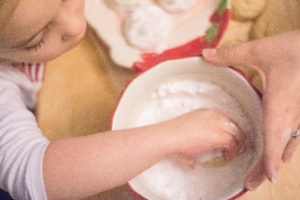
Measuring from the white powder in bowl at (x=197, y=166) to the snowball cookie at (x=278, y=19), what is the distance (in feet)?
0.46

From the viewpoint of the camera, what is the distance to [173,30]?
549mm

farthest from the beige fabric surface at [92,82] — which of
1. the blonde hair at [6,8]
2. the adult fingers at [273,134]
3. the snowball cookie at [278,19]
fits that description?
the blonde hair at [6,8]

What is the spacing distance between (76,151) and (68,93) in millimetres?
148

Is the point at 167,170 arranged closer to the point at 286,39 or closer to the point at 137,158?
the point at 137,158

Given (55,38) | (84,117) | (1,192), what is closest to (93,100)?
(84,117)

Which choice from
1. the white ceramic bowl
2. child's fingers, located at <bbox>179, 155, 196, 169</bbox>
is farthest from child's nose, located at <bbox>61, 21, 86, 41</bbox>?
child's fingers, located at <bbox>179, 155, 196, 169</bbox>

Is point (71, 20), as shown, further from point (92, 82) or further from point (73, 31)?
point (92, 82)

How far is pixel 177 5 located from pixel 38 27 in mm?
250

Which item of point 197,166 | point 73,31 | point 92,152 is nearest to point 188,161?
point 197,166

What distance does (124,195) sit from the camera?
1.63 feet

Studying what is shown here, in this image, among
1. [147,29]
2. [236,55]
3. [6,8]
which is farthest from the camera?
[147,29]

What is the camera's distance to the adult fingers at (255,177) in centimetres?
38

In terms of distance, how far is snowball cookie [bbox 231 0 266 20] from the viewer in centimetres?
52

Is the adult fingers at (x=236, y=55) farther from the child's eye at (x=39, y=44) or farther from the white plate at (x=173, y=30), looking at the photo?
the child's eye at (x=39, y=44)
